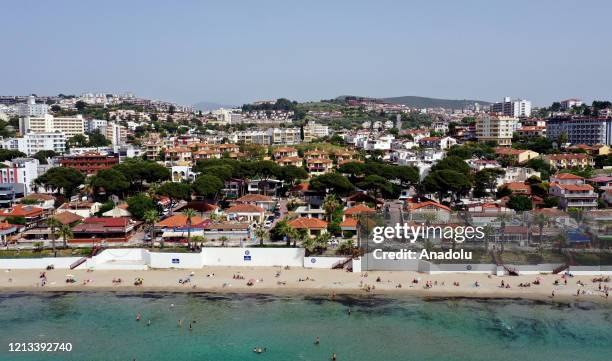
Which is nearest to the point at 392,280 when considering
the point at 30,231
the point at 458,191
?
the point at 458,191

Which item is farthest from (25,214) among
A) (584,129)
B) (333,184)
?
(584,129)

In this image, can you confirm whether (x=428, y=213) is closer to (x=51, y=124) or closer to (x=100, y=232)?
(x=100, y=232)

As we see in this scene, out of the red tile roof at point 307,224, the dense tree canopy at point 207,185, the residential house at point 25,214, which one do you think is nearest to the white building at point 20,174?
the residential house at point 25,214

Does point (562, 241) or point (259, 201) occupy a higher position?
point (259, 201)

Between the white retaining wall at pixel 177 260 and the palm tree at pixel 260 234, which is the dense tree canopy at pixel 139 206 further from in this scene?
the palm tree at pixel 260 234

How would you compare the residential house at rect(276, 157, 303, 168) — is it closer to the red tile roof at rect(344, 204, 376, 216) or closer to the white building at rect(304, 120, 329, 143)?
the red tile roof at rect(344, 204, 376, 216)

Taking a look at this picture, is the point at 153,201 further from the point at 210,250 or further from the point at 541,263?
the point at 541,263
